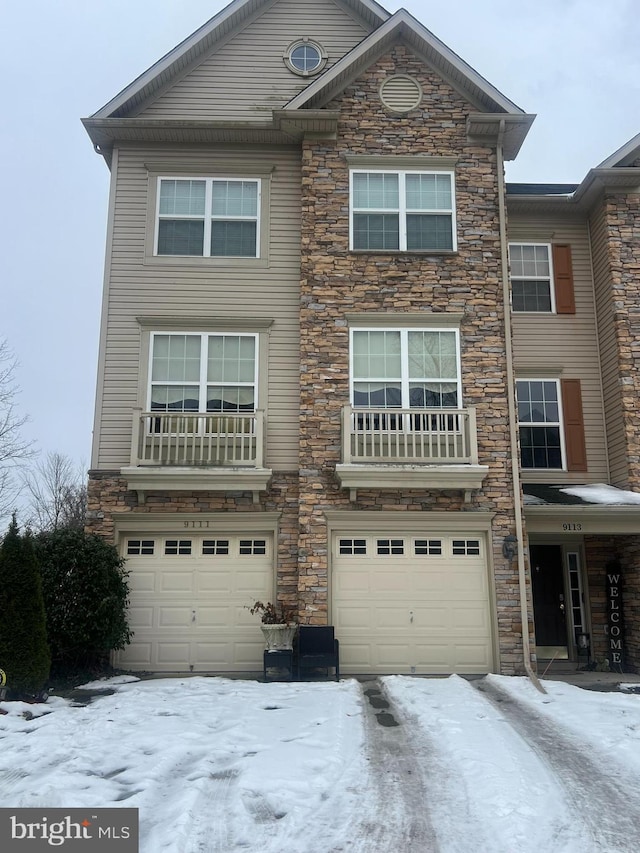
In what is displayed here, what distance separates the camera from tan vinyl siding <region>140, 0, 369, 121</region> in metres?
13.6

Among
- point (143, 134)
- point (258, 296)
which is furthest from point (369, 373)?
point (143, 134)

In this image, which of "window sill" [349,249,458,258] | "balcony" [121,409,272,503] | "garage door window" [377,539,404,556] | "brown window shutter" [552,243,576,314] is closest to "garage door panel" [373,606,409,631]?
"garage door window" [377,539,404,556]

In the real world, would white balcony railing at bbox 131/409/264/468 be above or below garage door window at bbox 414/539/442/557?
above

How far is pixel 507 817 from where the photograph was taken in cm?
517

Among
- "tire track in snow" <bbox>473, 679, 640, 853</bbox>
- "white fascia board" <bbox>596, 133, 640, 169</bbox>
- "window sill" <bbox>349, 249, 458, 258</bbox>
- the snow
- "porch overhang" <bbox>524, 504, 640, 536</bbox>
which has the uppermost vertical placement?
"white fascia board" <bbox>596, 133, 640, 169</bbox>

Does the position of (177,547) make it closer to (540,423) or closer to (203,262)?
(203,262)

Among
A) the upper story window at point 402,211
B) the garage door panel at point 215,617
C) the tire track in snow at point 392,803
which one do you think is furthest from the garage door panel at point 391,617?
the upper story window at point 402,211

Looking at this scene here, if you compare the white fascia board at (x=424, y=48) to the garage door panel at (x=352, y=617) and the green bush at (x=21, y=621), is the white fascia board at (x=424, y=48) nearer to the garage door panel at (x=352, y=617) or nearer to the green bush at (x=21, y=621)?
the garage door panel at (x=352, y=617)

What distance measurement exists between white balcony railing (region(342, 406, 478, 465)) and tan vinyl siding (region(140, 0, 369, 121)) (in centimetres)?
615

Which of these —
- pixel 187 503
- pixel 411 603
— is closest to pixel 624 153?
pixel 411 603

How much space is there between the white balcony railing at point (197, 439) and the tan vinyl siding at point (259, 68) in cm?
575

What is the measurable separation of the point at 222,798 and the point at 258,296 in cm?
887

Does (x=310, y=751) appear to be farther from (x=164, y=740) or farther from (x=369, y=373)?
(x=369, y=373)

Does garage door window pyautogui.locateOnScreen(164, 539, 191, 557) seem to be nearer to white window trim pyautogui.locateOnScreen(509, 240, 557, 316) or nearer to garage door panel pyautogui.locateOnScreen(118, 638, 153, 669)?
garage door panel pyautogui.locateOnScreen(118, 638, 153, 669)
